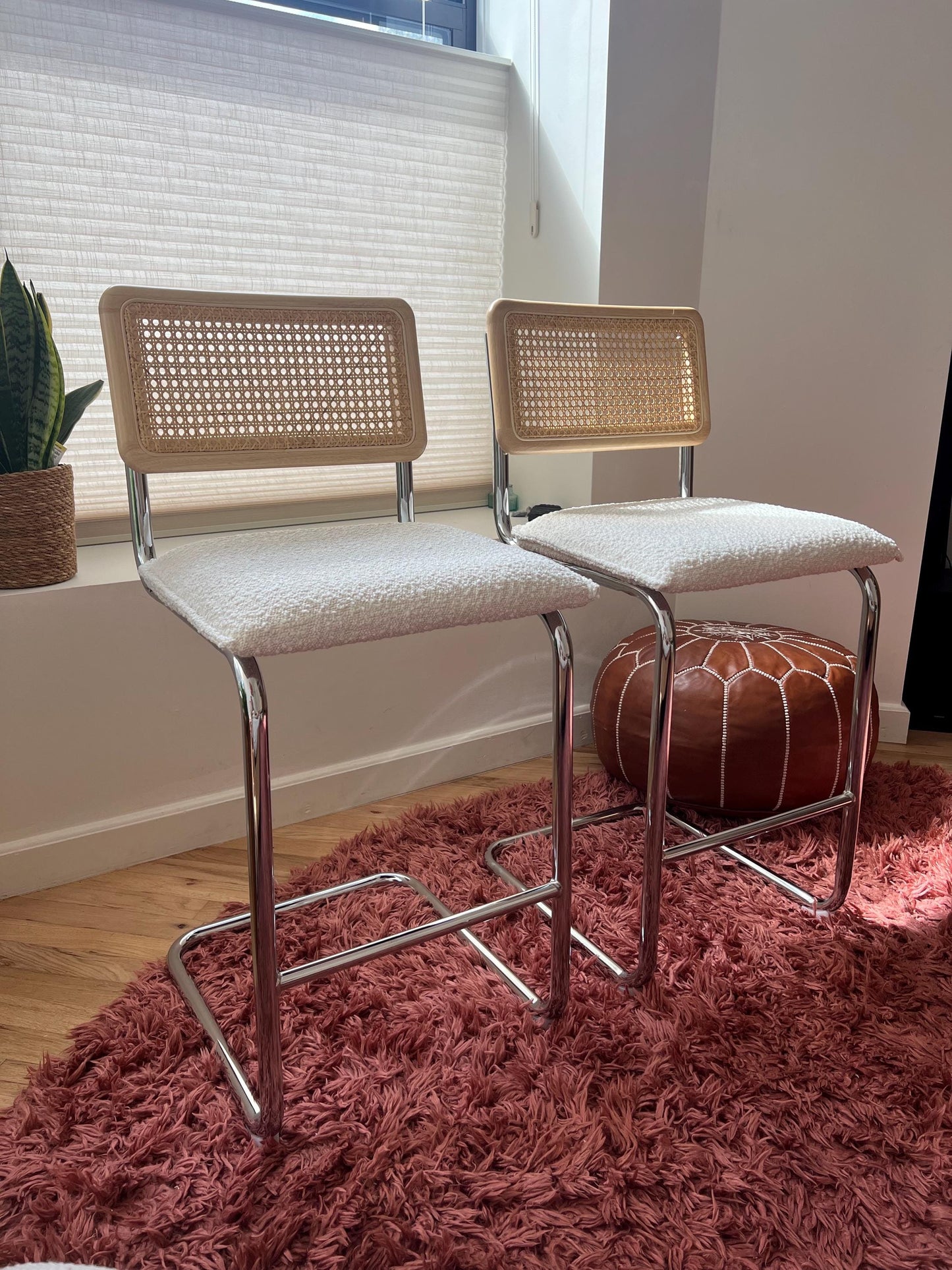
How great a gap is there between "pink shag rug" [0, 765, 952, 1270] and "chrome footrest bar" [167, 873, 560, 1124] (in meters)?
0.02

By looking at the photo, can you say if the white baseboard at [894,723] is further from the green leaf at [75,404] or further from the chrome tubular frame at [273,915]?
the green leaf at [75,404]

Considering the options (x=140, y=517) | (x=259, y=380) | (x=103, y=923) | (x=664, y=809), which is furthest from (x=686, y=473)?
(x=103, y=923)

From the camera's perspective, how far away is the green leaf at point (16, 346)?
4.12 ft

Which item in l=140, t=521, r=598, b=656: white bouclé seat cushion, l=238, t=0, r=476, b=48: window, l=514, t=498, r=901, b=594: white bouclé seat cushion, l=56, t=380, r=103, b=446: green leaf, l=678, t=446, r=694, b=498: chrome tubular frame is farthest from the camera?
l=238, t=0, r=476, b=48: window

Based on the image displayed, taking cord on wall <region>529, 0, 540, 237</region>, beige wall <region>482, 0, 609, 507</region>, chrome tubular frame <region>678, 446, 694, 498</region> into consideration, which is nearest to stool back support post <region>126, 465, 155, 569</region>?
chrome tubular frame <region>678, 446, 694, 498</region>

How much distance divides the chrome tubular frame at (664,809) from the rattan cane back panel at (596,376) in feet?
0.19

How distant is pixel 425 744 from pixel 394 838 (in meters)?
0.27

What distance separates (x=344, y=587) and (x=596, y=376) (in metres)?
0.64

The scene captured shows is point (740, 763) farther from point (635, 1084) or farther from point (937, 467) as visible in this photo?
point (937, 467)

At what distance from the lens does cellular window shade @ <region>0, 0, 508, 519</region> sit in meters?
1.50

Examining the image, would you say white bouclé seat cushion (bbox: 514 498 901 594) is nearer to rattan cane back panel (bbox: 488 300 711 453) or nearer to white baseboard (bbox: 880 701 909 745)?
rattan cane back panel (bbox: 488 300 711 453)

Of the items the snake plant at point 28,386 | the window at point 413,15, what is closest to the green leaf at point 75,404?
the snake plant at point 28,386

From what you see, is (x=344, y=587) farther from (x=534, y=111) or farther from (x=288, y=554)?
(x=534, y=111)

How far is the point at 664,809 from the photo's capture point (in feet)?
3.77
